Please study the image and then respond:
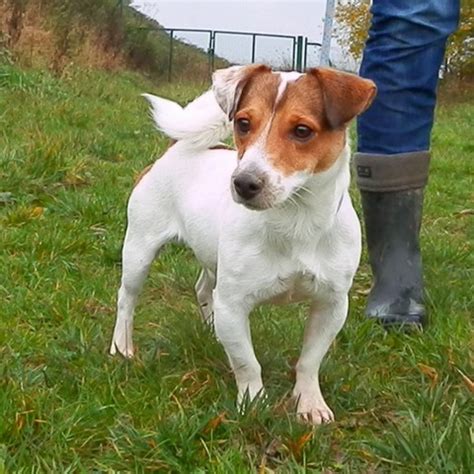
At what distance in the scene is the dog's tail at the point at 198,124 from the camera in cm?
334

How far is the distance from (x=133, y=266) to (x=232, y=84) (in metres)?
0.90

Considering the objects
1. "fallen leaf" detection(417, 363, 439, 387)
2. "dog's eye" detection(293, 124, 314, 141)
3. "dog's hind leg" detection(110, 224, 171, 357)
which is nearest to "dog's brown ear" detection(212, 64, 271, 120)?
"dog's eye" detection(293, 124, 314, 141)

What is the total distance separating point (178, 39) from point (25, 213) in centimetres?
2229

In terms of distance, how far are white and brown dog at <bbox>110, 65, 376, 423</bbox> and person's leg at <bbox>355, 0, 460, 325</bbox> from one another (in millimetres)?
780

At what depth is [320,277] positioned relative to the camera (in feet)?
8.89

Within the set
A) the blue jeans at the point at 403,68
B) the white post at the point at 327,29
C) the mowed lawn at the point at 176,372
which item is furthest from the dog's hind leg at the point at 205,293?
the white post at the point at 327,29

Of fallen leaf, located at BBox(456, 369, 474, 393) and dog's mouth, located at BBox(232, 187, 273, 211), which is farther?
fallen leaf, located at BBox(456, 369, 474, 393)

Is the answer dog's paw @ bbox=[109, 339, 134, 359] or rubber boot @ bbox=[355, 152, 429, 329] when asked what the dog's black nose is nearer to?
dog's paw @ bbox=[109, 339, 134, 359]

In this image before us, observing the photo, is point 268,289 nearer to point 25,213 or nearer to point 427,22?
point 427,22

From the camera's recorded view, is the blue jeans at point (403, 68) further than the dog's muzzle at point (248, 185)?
Yes

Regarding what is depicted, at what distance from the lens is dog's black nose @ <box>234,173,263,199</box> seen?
7.88ft

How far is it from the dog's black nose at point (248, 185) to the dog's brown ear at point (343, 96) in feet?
0.97

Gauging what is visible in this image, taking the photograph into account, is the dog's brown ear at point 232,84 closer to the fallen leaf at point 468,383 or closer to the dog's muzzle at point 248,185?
the dog's muzzle at point 248,185

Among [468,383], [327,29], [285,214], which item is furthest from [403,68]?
[327,29]
